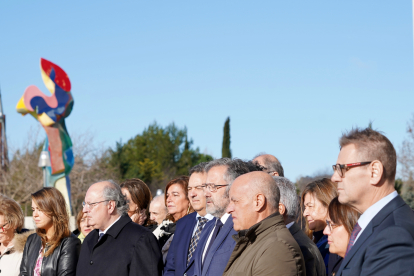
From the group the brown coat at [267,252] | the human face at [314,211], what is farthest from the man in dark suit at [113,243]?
the human face at [314,211]

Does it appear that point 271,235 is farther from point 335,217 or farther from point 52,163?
point 52,163

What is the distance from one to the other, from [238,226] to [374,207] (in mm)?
1102

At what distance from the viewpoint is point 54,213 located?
500 centimetres

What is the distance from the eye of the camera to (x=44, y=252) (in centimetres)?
489

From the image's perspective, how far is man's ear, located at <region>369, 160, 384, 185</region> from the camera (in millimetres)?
2545

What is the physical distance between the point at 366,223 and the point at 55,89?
20318 mm

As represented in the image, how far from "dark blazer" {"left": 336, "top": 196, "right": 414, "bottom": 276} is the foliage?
4594cm

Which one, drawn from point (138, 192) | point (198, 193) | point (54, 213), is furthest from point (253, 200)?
point (138, 192)

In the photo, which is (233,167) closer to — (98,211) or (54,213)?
(98,211)

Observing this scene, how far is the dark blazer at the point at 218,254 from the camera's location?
3.84 metres

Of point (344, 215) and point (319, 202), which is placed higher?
point (344, 215)

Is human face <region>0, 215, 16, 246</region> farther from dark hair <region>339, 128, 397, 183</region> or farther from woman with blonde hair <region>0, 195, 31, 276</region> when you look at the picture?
dark hair <region>339, 128, 397, 183</region>

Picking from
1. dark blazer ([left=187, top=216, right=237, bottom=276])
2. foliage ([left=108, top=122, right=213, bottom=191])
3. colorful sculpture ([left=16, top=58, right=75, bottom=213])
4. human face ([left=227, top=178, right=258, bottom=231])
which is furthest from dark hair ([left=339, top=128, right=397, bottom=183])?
foliage ([left=108, top=122, right=213, bottom=191])

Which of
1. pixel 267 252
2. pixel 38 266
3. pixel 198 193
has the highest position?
pixel 198 193
